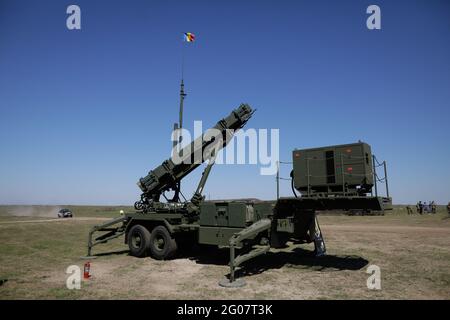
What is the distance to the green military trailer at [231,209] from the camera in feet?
29.5

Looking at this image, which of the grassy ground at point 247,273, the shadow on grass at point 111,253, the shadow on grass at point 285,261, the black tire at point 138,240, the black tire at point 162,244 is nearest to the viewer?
the grassy ground at point 247,273

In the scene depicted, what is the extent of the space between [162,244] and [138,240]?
129 cm

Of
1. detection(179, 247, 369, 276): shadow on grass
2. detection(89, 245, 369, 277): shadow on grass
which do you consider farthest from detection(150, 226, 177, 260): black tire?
detection(179, 247, 369, 276): shadow on grass

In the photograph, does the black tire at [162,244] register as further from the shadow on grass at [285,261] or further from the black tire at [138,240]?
the shadow on grass at [285,261]

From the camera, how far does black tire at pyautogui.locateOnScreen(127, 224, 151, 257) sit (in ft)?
40.0

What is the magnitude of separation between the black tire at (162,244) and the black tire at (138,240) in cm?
25

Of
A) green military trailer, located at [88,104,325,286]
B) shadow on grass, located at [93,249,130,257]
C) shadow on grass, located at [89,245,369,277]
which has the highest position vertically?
green military trailer, located at [88,104,325,286]

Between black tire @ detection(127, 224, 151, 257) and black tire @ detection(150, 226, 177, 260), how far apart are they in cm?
25

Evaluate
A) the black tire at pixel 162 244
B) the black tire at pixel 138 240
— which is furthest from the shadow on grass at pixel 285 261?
the black tire at pixel 138 240

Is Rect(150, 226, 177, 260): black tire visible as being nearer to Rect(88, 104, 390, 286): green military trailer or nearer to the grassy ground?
Rect(88, 104, 390, 286): green military trailer

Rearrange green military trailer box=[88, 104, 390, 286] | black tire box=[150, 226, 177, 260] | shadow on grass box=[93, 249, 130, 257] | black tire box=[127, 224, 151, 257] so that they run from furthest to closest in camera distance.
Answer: shadow on grass box=[93, 249, 130, 257]
black tire box=[127, 224, 151, 257]
black tire box=[150, 226, 177, 260]
green military trailer box=[88, 104, 390, 286]

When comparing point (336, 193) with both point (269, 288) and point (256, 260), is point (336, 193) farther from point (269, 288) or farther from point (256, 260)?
point (256, 260)
